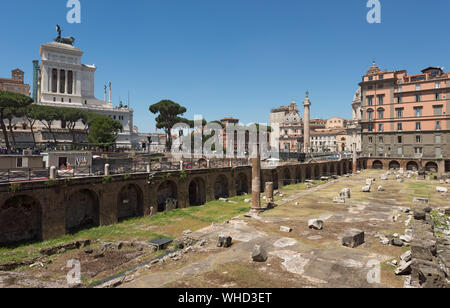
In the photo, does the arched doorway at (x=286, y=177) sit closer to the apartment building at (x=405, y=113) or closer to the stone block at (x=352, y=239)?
the stone block at (x=352, y=239)

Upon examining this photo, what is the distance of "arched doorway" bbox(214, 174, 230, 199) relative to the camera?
32.3m

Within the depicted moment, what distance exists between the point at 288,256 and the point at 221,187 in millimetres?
20680

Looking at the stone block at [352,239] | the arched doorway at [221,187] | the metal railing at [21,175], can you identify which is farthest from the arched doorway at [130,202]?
the stone block at [352,239]

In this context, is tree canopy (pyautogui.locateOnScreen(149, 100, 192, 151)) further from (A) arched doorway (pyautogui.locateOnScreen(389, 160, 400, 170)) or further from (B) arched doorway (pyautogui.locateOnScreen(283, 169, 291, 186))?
(A) arched doorway (pyautogui.locateOnScreen(389, 160, 400, 170))

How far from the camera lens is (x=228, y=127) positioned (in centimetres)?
9550

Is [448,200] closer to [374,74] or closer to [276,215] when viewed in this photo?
[276,215]

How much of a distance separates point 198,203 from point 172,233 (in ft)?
33.0

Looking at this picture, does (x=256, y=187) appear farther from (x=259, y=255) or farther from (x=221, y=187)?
(x=259, y=255)

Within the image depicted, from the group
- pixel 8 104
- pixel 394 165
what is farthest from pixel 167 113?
pixel 394 165

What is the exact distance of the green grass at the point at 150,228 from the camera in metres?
15.7

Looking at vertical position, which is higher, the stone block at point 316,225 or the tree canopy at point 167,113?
the tree canopy at point 167,113

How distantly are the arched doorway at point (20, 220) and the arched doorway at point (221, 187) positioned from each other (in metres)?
18.1

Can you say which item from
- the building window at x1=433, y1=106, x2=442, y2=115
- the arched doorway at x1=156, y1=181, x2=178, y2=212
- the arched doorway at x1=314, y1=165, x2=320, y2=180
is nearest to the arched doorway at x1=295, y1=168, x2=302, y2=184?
the arched doorway at x1=314, y1=165, x2=320, y2=180

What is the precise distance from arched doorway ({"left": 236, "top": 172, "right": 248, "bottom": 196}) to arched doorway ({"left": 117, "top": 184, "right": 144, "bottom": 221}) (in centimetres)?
1450
